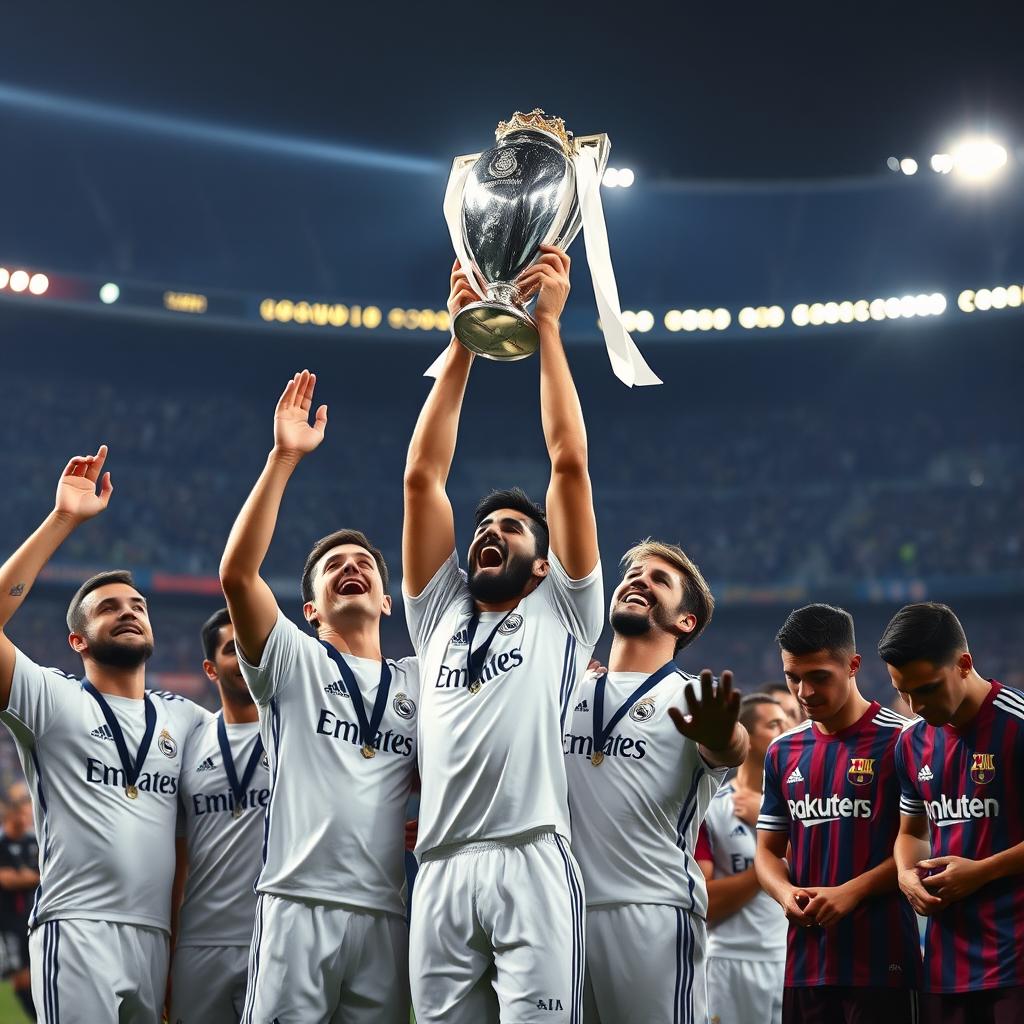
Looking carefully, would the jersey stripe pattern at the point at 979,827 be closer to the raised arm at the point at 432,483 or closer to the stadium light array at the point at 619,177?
the raised arm at the point at 432,483

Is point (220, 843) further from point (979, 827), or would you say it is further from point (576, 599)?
point (979, 827)

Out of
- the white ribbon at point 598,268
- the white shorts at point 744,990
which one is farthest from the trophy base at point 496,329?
the white shorts at point 744,990

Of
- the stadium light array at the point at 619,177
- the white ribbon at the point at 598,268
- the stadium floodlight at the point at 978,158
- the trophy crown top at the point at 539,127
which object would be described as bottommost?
the white ribbon at the point at 598,268

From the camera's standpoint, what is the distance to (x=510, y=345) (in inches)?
158

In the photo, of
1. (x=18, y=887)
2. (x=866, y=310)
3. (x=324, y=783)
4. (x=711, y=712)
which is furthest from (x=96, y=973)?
(x=866, y=310)

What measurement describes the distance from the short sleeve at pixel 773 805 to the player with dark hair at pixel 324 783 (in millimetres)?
1367

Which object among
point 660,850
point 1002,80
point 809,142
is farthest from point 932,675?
point 809,142

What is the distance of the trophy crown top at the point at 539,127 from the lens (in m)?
4.43

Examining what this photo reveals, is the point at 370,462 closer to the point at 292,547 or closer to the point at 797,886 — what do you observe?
the point at 292,547

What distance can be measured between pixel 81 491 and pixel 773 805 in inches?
114

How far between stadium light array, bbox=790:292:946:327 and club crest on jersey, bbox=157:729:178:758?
23.1 metres

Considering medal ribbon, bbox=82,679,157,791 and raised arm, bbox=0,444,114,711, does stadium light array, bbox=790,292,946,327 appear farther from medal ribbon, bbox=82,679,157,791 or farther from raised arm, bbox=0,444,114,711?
medal ribbon, bbox=82,679,157,791

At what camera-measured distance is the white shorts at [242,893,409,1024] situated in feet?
12.1

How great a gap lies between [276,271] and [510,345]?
96.9 feet
